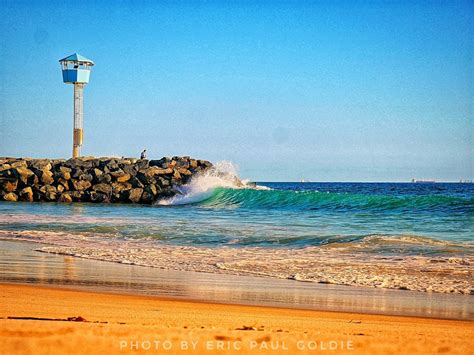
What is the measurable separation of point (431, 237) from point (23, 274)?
29.1 feet

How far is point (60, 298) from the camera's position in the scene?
637 centimetres

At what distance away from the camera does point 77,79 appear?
3912cm

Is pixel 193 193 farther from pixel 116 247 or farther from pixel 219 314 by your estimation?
pixel 219 314

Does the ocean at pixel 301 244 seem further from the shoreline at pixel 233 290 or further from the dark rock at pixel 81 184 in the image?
the dark rock at pixel 81 184

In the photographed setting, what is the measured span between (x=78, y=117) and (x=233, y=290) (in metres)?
33.6

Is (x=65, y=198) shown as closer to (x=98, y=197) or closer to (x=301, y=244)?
(x=98, y=197)

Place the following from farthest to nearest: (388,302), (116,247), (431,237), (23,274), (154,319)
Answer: (431,237) → (116,247) → (23,274) → (388,302) → (154,319)

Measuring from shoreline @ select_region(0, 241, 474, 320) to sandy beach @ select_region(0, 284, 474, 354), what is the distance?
0.38m

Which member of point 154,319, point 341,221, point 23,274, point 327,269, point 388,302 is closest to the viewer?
point 154,319

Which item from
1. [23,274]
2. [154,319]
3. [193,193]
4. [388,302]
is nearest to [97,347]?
[154,319]

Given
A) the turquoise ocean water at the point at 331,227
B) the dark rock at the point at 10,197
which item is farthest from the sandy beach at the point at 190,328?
the dark rock at the point at 10,197

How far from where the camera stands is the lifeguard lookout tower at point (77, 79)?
39000 mm

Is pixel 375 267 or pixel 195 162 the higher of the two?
pixel 195 162

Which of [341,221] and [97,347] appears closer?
[97,347]
